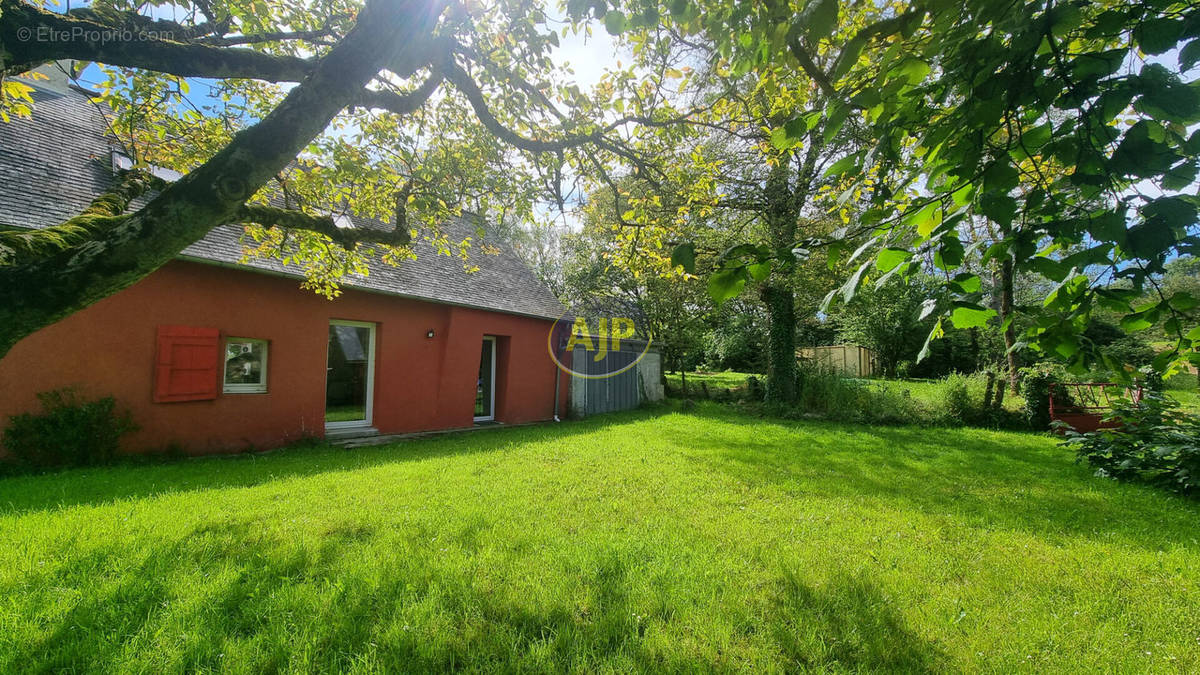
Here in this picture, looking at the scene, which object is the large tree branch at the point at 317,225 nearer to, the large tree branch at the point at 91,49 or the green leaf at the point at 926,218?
the large tree branch at the point at 91,49

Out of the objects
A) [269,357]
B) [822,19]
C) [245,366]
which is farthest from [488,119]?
[245,366]

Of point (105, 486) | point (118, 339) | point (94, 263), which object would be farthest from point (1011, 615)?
point (118, 339)

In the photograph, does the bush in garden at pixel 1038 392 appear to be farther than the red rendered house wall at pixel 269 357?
Yes

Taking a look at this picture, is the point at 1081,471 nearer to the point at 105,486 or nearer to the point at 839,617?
the point at 839,617

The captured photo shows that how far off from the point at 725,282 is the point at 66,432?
7.77 metres

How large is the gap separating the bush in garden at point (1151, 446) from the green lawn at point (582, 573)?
46 centimetres

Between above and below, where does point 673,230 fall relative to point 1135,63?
above

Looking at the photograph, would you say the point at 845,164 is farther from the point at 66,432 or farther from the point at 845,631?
the point at 66,432

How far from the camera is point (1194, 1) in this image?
3.31ft

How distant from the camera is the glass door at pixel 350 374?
7991mm

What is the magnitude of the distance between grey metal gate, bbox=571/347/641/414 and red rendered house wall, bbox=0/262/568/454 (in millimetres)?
2094

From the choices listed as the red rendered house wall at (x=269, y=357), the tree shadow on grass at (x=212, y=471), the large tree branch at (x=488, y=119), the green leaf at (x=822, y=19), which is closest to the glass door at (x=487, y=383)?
the red rendered house wall at (x=269, y=357)

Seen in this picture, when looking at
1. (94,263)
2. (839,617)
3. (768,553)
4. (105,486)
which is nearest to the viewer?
(94,263)

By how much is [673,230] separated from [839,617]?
17.8ft
